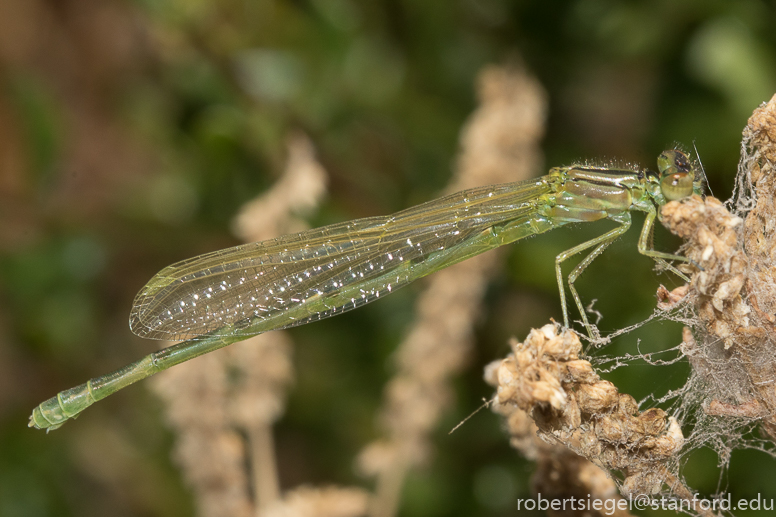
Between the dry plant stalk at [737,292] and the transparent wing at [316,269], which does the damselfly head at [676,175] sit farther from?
the dry plant stalk at [737,292]

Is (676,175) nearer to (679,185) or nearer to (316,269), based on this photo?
(679,185)

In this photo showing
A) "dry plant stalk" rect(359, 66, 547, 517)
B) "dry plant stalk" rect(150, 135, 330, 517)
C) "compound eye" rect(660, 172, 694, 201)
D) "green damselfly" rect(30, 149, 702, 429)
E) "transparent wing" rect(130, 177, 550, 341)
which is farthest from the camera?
"transparent wing" rect(130, 177, 550, 341)

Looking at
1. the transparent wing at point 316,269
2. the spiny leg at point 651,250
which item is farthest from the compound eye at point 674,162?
the transparent wing at point 316,269

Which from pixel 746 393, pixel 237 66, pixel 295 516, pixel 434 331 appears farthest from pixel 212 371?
pixel 237 66

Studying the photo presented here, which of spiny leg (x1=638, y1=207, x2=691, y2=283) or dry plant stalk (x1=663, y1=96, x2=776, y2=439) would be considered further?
spiny leg (x1=638, y1=207, x2=691, y2=283)

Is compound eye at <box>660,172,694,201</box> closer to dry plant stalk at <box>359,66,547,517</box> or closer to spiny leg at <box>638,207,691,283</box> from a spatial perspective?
spiny leg at <box>638,207,691,283</box>

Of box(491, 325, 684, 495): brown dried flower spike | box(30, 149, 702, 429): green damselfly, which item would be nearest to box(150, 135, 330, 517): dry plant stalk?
box(30, 149, 702, 429): green damselfly
